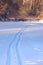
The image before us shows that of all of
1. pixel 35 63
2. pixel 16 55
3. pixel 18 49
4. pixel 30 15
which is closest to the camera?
pixel 35 63

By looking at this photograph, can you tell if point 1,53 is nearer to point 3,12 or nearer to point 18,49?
point 18,49

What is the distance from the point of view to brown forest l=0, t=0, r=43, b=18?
5.04m

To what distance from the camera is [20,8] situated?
507 centimetres

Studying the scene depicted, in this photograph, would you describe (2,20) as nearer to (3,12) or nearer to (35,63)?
(3,12)

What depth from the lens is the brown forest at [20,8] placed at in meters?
5.04

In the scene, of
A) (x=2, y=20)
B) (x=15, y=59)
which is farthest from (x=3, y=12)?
(x=15, y=59)

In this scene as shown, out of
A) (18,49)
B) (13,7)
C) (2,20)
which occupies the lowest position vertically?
(2,20)

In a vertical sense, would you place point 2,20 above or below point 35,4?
below

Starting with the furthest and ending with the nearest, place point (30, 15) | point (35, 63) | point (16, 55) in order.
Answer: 1. point (30, 15)
2. point (16, 55)
3. point (35, 63)

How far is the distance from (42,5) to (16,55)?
12.1 feet

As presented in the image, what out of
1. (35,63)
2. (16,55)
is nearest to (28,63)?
(35,63)

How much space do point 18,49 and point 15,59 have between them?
326 millimetres

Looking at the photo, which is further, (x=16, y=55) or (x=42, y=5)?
(x=42, y=5)

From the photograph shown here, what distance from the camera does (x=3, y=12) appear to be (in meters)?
5.09
